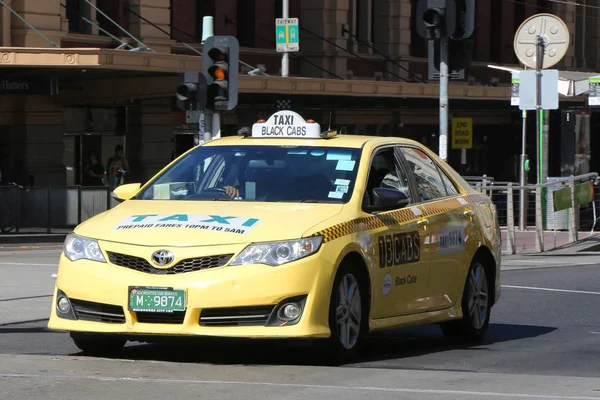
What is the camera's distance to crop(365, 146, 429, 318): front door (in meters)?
10.2

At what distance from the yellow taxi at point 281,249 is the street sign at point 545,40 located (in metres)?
15.5

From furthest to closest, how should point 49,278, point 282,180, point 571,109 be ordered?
point 571,109
point 49,278
point 282,180

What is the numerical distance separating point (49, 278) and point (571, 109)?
32.2m

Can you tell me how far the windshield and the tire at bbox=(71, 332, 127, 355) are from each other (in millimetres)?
1137

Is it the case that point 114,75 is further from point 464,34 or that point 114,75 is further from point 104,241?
point 104,241

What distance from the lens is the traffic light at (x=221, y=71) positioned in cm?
1916

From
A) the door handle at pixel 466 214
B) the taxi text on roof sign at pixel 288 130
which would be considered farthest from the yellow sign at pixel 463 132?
the taxi text on roof sign at pixel 288 130

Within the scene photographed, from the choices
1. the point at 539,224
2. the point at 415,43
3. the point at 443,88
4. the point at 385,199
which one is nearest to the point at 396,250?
the point at 385,199

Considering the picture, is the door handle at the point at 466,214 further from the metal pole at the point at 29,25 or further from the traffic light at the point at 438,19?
the metal pole at the point at 29,25

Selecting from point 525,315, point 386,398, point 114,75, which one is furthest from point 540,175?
point 386,398

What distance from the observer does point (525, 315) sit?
46.3 ft

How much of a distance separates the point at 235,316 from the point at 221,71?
10.3 metres

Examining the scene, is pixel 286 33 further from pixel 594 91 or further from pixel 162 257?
pixel 162 257

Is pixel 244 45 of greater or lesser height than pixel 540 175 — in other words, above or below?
above
